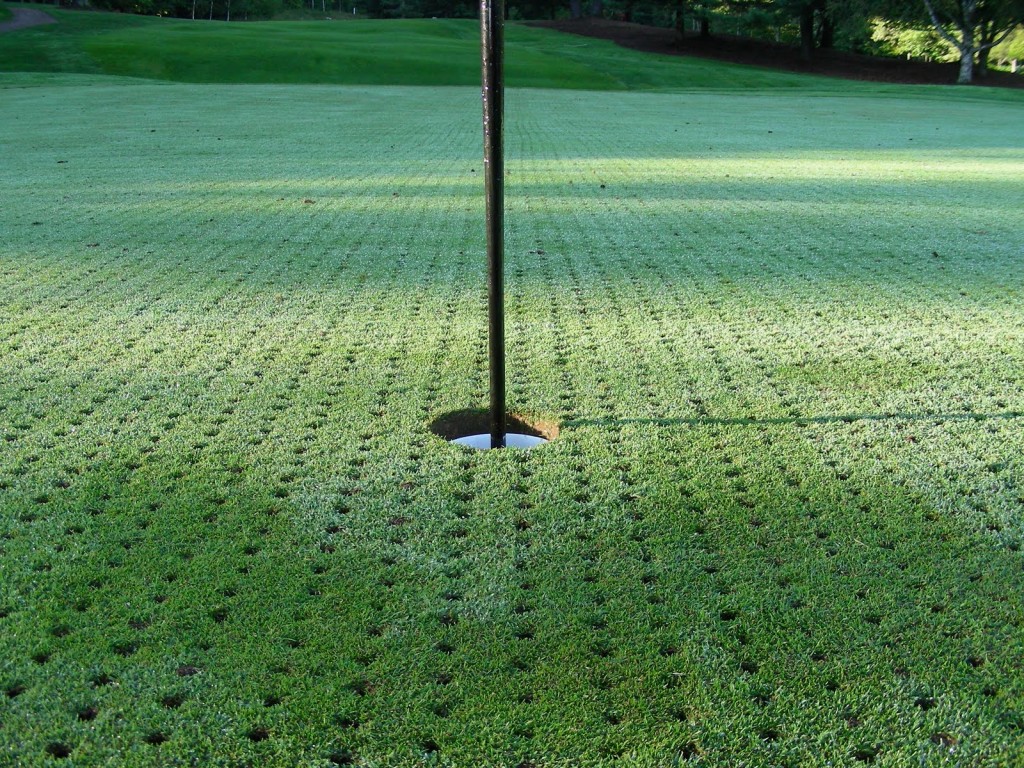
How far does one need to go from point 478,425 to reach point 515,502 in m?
0.70

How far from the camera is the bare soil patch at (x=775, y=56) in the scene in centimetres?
3997

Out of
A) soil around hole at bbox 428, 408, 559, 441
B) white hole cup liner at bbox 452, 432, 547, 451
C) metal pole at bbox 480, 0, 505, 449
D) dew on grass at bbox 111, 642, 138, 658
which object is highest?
metal pole at bbox 480, 0, 505, 449

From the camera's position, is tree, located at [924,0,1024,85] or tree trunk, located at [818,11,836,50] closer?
tree, located at [924,0,1024,85]

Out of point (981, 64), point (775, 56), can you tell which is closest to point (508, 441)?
point (981, 64)

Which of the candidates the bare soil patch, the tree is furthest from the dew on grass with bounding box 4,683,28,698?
the tree

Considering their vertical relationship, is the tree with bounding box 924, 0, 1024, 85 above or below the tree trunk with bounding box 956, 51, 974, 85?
above

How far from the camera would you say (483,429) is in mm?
3410

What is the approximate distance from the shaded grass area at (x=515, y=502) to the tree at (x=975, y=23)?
37.7 meters

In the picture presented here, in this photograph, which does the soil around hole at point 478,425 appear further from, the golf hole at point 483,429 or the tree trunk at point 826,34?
the tree trunk at point 826,34

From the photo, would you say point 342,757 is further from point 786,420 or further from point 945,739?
point 786,420

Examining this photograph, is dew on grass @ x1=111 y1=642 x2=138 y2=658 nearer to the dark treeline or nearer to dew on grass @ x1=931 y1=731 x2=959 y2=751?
dew on grass @ x1=931 y1=731 x2=959 y2=751

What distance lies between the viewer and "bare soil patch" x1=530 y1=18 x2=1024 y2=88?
3997 cm

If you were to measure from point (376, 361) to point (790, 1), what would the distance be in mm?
43788

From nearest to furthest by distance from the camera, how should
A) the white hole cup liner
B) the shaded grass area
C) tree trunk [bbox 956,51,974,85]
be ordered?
1. the shaded grass area
2. the white hole cup liner
3. tree trunk [bbox 956,51,974,85]
